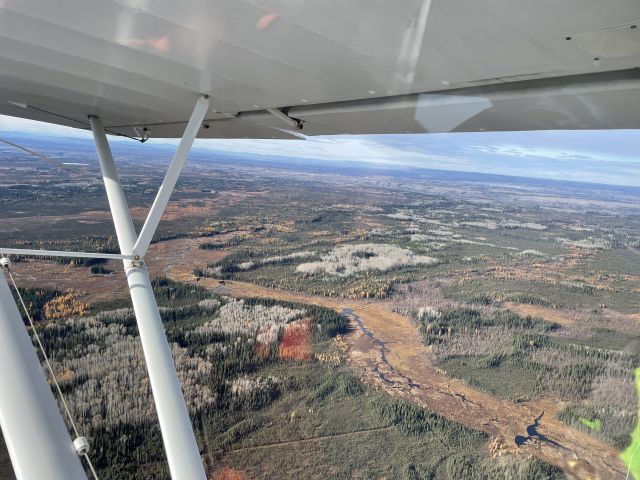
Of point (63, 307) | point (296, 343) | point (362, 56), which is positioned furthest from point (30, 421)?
point (63, 307)

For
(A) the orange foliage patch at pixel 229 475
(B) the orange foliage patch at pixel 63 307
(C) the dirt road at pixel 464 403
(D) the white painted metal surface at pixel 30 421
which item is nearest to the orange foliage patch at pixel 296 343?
(C) the dirt road at pixel 464 403

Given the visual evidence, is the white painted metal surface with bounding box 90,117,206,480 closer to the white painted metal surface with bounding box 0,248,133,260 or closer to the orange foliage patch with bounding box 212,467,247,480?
the white painted metal surface with bounding box 0,248,133,260

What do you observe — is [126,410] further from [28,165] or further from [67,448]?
[28,165]

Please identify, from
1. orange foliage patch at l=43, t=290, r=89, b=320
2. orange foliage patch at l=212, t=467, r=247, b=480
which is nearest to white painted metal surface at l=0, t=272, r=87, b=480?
orange foliage patch at l=212, t=467, r=247, b=480

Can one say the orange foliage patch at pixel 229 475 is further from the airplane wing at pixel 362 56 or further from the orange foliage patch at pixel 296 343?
the airplane wing at pixel 362 56

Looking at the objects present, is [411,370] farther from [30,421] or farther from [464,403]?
[30,421]

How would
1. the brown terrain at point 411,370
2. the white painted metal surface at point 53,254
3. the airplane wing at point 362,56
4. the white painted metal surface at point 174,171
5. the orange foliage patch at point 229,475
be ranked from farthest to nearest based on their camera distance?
the brown terrain at point 411,370, the orange foliage patch at point 229,475, the white painted metal surface at point 174,171, the white painted metal surface at point 53,254, the airplane wing at point 362,56
